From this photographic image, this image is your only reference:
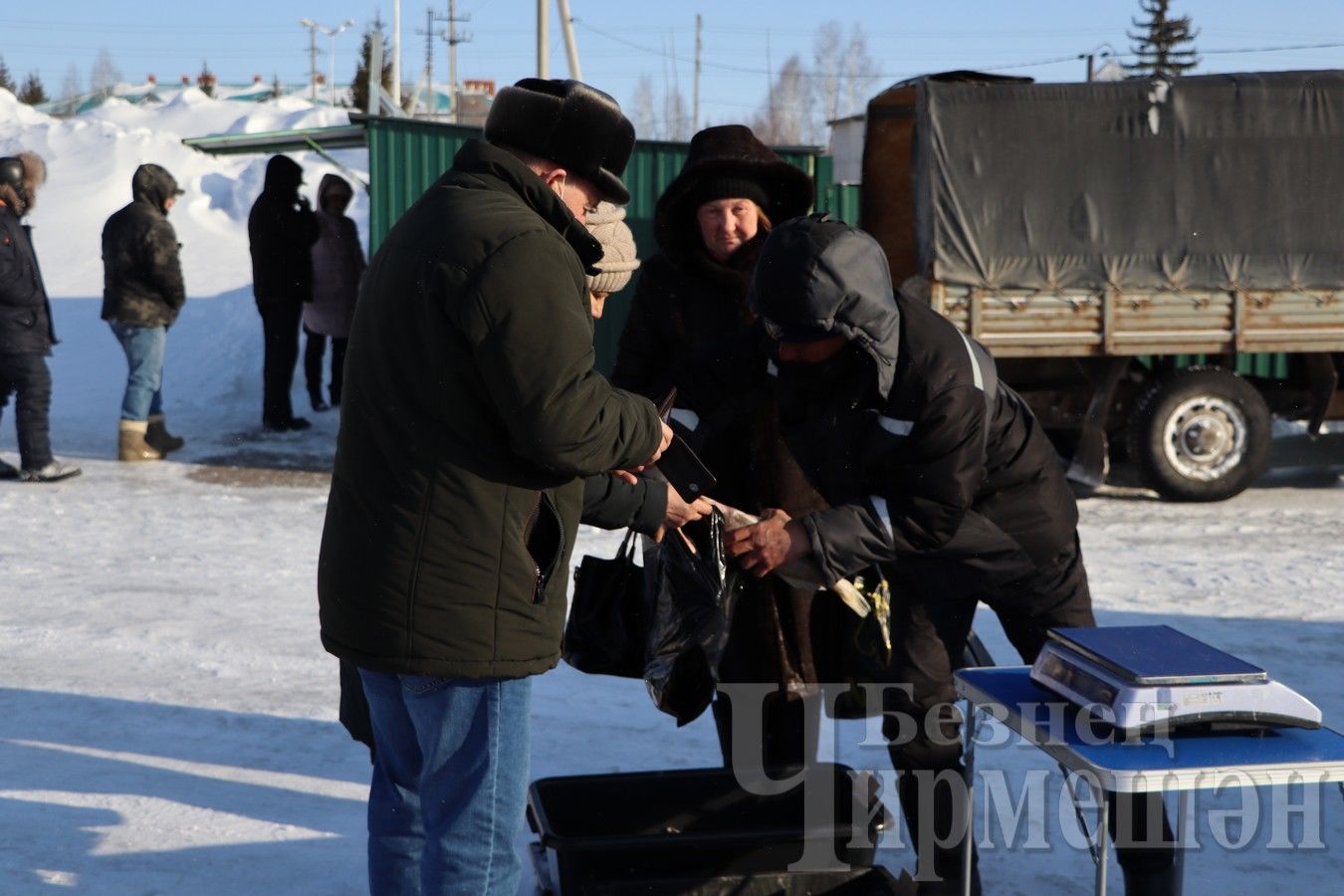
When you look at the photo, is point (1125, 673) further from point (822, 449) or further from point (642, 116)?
point (642, 116)

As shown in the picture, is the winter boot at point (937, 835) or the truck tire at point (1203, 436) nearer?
the winter boot at point (937, 835)

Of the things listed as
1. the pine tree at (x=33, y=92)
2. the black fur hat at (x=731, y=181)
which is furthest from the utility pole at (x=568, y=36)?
the pine tree at (x=33, y=92)

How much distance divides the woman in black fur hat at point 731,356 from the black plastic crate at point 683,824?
233mm

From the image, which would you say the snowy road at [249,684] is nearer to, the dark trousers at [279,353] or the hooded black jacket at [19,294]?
the hooded black jacket at [19,294]

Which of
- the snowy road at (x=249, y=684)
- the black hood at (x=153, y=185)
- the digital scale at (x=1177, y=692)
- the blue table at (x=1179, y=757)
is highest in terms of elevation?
the black hood at (x=153, y=185)

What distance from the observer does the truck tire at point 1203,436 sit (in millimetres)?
8734

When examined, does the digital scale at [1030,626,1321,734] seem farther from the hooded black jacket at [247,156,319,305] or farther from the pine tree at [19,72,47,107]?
the pine tree at [19,72,47,107]

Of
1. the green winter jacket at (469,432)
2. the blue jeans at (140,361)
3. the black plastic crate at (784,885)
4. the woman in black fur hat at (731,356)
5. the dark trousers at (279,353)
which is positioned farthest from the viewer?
the dark trousers at (279,353)

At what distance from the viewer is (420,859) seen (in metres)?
2.54

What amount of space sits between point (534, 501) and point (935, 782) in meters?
1.35

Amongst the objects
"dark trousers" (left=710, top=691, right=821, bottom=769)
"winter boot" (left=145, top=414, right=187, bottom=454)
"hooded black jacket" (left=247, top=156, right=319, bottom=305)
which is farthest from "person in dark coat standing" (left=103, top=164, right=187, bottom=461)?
"dark trousers" (left=710, top=691, right=821, bottom=769)

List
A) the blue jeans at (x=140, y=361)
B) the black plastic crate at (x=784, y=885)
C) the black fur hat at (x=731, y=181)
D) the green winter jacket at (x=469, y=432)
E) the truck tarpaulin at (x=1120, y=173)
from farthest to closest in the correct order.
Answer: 1. the blue jeans at (x=140, y=361)
2. the truck tarpaulin at (x=1120, y=173)
3. the black fur hat at (x=731, y=181)
4. the black plastic crate at (x=784, y=885)
5. the green winter jacket at (x=469, y=432)

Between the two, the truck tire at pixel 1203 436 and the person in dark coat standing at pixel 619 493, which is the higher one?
the person in dark coat standing at pixel 619 493

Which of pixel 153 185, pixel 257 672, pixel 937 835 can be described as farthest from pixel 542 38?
pixel 937 835
